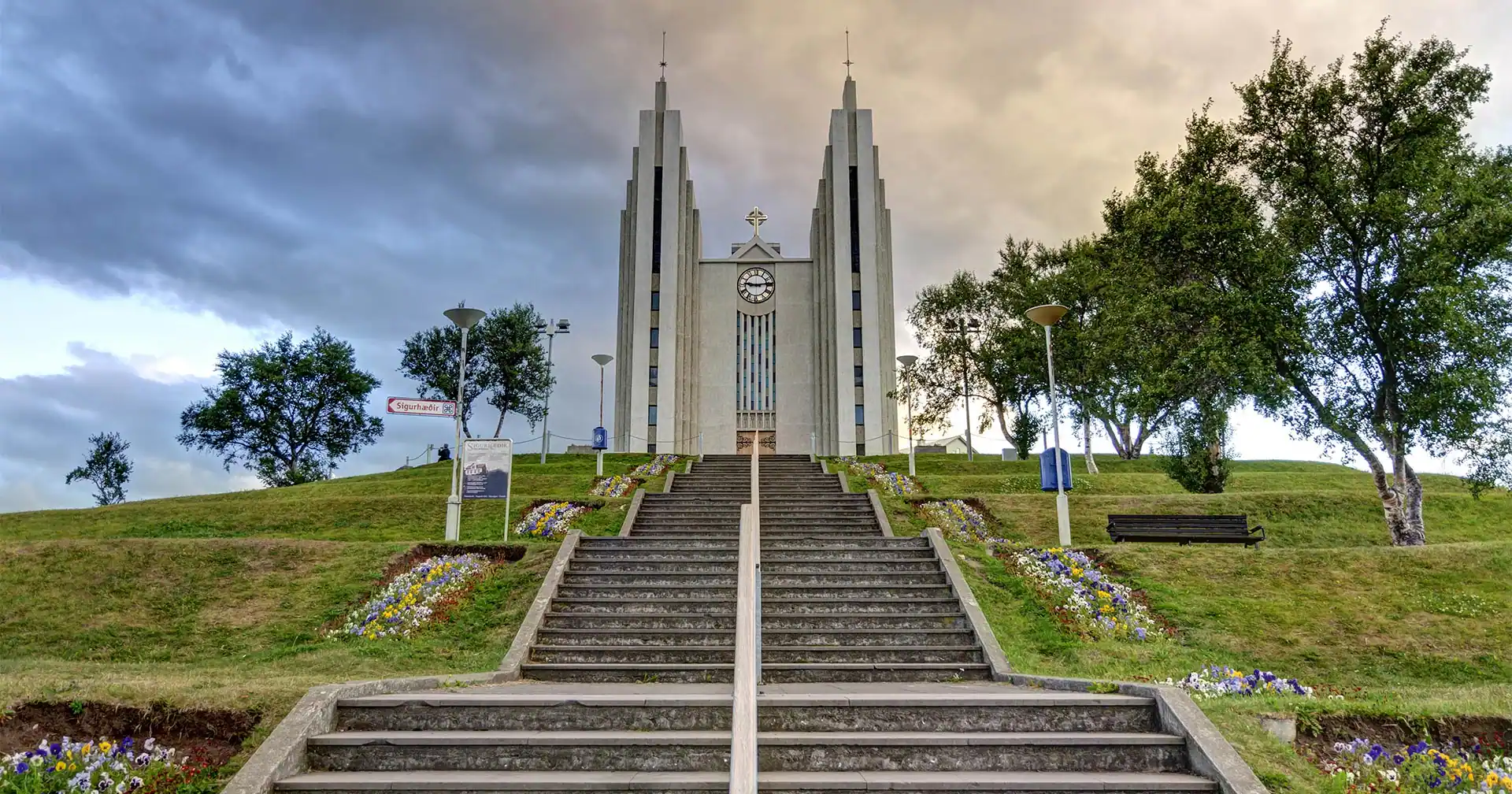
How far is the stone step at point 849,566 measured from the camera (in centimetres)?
1157

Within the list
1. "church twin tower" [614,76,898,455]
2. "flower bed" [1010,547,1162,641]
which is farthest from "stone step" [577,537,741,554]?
"church twin tower" [614,76,898,455]

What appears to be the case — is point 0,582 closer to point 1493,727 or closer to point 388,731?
point 388,731

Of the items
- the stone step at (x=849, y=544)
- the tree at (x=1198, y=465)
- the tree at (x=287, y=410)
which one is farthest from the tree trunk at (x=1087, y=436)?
the tree at (x=287, y=410)

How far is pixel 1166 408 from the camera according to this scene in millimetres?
17891

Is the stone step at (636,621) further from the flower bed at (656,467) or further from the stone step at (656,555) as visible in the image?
the flower bed at (656,467)

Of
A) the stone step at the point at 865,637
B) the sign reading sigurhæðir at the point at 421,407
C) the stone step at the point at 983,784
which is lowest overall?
the stone step at the point at 983,784

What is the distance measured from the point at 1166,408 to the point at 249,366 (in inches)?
1632

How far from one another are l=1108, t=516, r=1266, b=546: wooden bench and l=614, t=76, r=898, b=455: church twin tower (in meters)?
21.4

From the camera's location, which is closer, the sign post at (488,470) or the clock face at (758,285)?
the sign post at (488,470)

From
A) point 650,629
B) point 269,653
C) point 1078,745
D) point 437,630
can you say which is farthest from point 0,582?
point 1078,745

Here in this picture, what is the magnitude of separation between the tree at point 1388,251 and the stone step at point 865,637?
10.6 m

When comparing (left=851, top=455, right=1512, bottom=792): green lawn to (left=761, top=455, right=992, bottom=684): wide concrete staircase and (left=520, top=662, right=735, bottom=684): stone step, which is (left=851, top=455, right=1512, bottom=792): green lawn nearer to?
(left=761, top=455, right=992, bottom=684): wide concrete staircase

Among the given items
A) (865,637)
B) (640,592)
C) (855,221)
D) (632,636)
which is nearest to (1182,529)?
(865,637)

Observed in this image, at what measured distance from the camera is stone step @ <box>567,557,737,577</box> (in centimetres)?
1155
